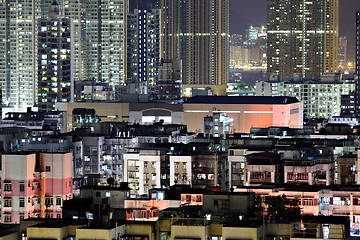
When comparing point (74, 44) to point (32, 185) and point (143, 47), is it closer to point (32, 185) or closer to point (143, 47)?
point (143, 47)

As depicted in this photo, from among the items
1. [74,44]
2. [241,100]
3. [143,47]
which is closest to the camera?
[241,100]

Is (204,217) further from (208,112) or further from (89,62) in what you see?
(89,62)

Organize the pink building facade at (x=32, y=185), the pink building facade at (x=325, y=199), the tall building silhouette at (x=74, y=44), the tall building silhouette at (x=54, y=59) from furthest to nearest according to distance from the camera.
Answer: the tall building silhouette at (x=74, y=44) < the tall building silhouette at (x=54, y=59) < the pink building facade at (x=32, y=185) < the pink building facade at (x=325, y=199)

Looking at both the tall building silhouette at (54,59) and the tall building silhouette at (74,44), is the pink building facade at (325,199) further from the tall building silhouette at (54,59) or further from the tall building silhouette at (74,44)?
the tall building silhouette at (74,44)

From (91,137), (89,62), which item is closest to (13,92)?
(89,62)

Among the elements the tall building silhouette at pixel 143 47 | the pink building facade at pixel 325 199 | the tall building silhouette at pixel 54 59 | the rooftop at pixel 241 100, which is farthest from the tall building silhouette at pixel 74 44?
the pink building facade at pixel 325 199

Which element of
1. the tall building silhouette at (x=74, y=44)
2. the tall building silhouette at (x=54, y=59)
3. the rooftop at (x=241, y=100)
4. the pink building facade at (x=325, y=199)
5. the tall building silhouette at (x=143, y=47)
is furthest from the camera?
the tall building silhouette at (x=143, y=47)

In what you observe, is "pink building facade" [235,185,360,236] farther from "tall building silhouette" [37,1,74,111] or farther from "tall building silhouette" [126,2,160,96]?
A: "tall building silhouette" [126,2,160,96]

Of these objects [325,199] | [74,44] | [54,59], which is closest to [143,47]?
[74,44]
